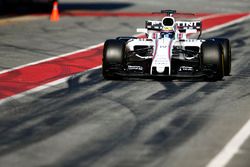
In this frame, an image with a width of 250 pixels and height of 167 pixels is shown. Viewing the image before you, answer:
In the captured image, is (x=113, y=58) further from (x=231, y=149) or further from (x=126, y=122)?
(x=231, y=149)

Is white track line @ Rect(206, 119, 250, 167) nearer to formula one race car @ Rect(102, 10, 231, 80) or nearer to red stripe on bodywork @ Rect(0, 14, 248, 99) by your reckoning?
formula one race car @ Rect(102, 10, 231, 80)

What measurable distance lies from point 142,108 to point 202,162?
3371 mm

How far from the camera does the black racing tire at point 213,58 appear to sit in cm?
1432

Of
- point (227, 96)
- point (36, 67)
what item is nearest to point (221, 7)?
point (36, 67)

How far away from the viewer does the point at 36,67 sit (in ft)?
56.7

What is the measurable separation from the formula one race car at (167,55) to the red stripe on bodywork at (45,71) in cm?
158

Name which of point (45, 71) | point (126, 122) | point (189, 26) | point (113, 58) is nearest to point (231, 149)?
point (126, 122)

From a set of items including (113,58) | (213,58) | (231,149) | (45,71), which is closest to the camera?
(231,149)

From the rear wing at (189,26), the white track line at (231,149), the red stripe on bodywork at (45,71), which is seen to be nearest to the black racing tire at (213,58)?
the rear wing at (189,26)

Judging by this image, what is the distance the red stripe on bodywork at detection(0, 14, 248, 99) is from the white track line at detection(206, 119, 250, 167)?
4.91 m

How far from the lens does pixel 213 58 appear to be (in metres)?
14.3

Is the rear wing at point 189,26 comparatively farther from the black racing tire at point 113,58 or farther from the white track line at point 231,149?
the white track line at point 231,149

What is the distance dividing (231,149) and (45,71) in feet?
26.5

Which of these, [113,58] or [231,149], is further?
[113,58]
